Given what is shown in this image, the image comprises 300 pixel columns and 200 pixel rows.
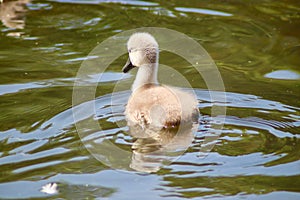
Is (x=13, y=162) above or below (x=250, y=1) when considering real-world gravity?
below

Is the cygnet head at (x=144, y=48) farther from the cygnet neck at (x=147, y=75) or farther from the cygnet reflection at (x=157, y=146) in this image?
the cygnet reflection at (x=157, y=146)

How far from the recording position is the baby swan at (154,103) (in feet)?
14.9

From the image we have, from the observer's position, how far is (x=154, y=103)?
457cm

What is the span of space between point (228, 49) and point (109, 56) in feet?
4.18

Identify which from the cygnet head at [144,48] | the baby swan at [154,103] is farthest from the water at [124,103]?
the cygnet head at [144,48]

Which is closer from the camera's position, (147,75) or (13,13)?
(147,75)

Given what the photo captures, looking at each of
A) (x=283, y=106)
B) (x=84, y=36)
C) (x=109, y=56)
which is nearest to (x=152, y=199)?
(x=283, y=106)

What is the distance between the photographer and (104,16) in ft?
25.1

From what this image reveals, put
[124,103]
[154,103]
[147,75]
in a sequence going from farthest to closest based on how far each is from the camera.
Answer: [124,103] → [147,75] → [154,103]

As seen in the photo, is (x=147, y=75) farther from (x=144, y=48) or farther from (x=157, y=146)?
(x=157, y=146)

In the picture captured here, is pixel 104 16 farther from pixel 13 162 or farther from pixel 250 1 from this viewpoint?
pixel 13 162

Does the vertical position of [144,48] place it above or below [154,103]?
above

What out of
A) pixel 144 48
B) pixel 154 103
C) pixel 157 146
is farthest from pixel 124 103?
pixel 157 146

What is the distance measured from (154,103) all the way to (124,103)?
28.0 inches
